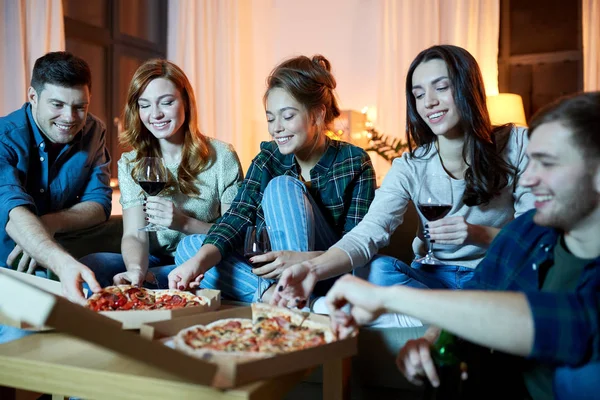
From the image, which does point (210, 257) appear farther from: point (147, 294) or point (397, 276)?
point (397, 276)

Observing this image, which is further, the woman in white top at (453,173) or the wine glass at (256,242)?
the woman in white top at (453,173)

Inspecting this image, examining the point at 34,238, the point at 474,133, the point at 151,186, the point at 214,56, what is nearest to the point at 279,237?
the point at 151,186

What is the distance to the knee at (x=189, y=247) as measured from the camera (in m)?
2.22

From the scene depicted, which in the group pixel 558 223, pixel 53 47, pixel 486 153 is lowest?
pixel 558 223

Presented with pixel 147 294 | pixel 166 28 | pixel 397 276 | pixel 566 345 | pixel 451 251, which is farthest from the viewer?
pixel 166 28

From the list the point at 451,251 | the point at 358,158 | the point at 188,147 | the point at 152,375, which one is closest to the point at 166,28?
the point at 188,147

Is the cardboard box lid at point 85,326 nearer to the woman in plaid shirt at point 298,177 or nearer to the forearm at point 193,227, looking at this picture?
the woman in plaid shirt at point 298,177

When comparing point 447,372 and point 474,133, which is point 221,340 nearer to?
point 447,372

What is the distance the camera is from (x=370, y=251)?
6.10 ft

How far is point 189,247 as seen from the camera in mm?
2232

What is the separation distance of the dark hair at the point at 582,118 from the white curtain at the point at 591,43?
4.44m

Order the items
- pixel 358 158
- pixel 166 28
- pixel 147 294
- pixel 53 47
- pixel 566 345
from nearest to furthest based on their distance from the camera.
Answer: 1. pixel 566 345
2. pixel 147 294
3. pixel 358 158
4. pixel 53 47
5. pixel 166 28

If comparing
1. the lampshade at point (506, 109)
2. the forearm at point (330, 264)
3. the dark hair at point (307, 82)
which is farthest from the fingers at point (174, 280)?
the lampshade at point (506, 109)

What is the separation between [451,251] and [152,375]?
1198 mm
